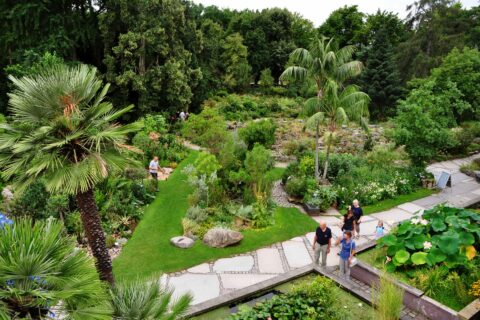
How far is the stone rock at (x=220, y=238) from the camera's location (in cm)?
1124

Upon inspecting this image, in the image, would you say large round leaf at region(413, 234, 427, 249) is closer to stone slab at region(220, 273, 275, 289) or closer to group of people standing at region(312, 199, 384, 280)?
group of people standing at region(312, 199, 384, 280)

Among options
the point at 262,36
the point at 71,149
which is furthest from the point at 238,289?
the point at 262,36

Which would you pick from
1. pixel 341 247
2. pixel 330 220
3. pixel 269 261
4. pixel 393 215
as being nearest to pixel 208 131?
pixel 330 220

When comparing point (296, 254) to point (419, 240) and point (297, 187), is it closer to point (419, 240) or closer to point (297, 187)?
point (419, 240)

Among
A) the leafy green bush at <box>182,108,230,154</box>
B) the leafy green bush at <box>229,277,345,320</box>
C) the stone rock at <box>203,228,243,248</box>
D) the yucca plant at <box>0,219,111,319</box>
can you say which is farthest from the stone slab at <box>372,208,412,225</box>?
the yucca plant at <box>0,219,111,319</box>

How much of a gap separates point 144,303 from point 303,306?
3860mm

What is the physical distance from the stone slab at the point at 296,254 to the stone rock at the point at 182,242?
2.96 meters

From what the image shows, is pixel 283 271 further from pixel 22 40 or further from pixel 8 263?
pixel 22 40

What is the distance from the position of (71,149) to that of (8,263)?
9.92ft

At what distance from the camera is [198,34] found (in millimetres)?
28531

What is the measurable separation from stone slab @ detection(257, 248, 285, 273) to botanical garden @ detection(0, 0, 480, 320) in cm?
6

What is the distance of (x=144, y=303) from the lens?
16.9 ft

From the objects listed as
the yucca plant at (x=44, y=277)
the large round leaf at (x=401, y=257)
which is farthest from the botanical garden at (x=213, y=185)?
the large round leaf at (x=401, y=257)

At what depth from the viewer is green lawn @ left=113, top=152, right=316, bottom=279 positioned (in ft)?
33.9
